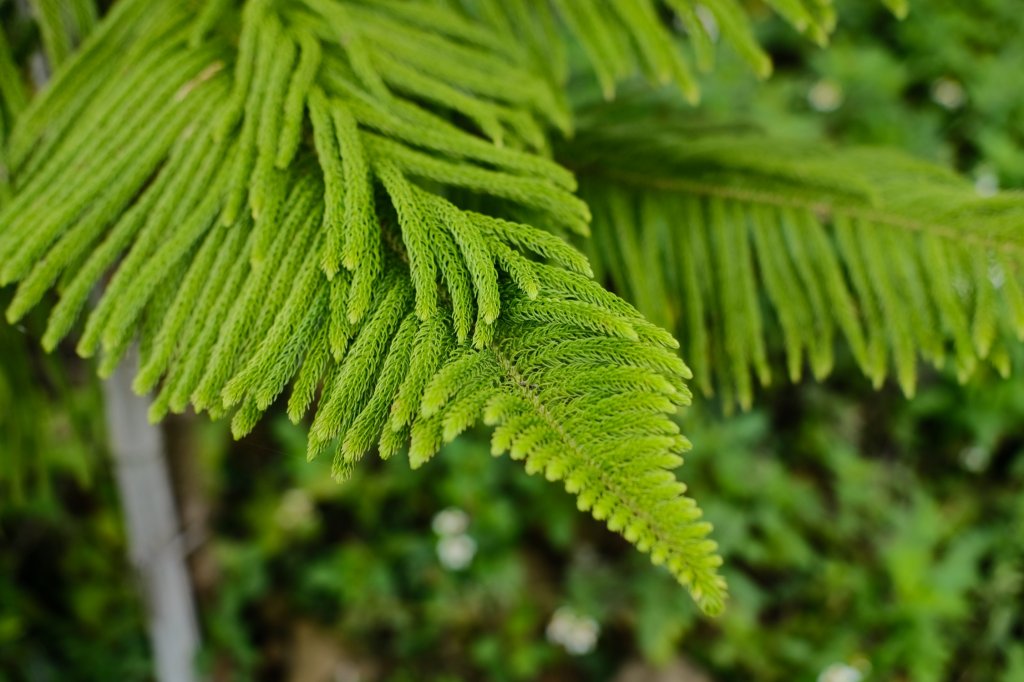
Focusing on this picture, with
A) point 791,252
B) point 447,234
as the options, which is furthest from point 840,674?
point 447,234

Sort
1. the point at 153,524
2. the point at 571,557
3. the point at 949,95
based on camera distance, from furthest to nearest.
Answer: the point at 949,95
the point at 571,557
the point at 153,524

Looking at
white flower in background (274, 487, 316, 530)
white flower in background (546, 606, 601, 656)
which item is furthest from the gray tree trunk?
white flower in background (546, 606, 601, 656)

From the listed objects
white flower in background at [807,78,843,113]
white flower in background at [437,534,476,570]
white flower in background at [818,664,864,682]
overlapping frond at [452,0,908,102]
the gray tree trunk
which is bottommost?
white flower in background at [818,664,864,682]

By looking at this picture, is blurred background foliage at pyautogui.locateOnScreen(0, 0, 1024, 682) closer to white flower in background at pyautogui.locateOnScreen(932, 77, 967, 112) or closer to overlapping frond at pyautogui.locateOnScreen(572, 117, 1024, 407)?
white flower in background at pyautogui.locateOnScreen(932, 77, 967, 112)

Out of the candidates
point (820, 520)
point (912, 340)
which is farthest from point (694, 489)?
point (912, 340)

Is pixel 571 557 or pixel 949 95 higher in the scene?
pixel 949 95

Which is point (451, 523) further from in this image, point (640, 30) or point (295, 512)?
point (640, 30)

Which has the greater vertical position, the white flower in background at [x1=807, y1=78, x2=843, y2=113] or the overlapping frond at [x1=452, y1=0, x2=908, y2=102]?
Result: the overlapping frond at [x1=452, y1=0, x2=908, y2=102]
